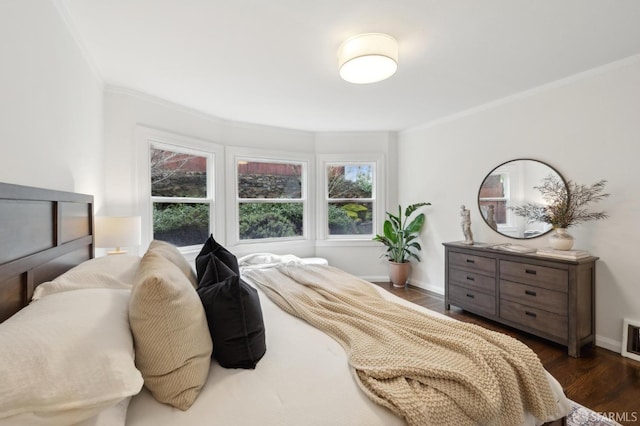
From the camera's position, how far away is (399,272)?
13.9 ft

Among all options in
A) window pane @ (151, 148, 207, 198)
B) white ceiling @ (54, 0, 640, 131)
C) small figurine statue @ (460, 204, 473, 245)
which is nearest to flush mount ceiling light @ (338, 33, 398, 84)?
white ceiling @ (54, 0, 640, 131)

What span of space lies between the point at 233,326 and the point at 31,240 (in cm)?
94

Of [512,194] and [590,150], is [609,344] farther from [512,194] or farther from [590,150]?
[590,150]

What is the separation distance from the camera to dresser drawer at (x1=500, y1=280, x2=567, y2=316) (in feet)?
7.90

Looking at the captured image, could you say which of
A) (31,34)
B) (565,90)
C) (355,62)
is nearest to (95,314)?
(31,34)

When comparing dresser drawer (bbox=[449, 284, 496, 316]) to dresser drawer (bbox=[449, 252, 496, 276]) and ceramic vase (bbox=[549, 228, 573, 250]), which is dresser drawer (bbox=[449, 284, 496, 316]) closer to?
dresser drawer (bbox=[449, 252, 496, 276])

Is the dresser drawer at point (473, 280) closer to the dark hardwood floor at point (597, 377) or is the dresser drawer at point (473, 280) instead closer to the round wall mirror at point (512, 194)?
the dark hardwood floor at point (597, 377)

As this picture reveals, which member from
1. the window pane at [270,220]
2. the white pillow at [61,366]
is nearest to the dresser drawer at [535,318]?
the window pane at [270,220]

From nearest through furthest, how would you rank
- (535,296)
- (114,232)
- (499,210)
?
1. (114,232)
2. (535,296)
3. (499,210)

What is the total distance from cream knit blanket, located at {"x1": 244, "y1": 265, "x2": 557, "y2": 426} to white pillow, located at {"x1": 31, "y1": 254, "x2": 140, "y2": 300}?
99cm

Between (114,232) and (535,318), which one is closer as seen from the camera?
(114,232)

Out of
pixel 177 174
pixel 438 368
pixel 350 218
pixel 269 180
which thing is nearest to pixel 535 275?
pixel 438 368

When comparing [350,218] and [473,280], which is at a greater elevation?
[350,218]

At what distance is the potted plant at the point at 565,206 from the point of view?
2.52m
